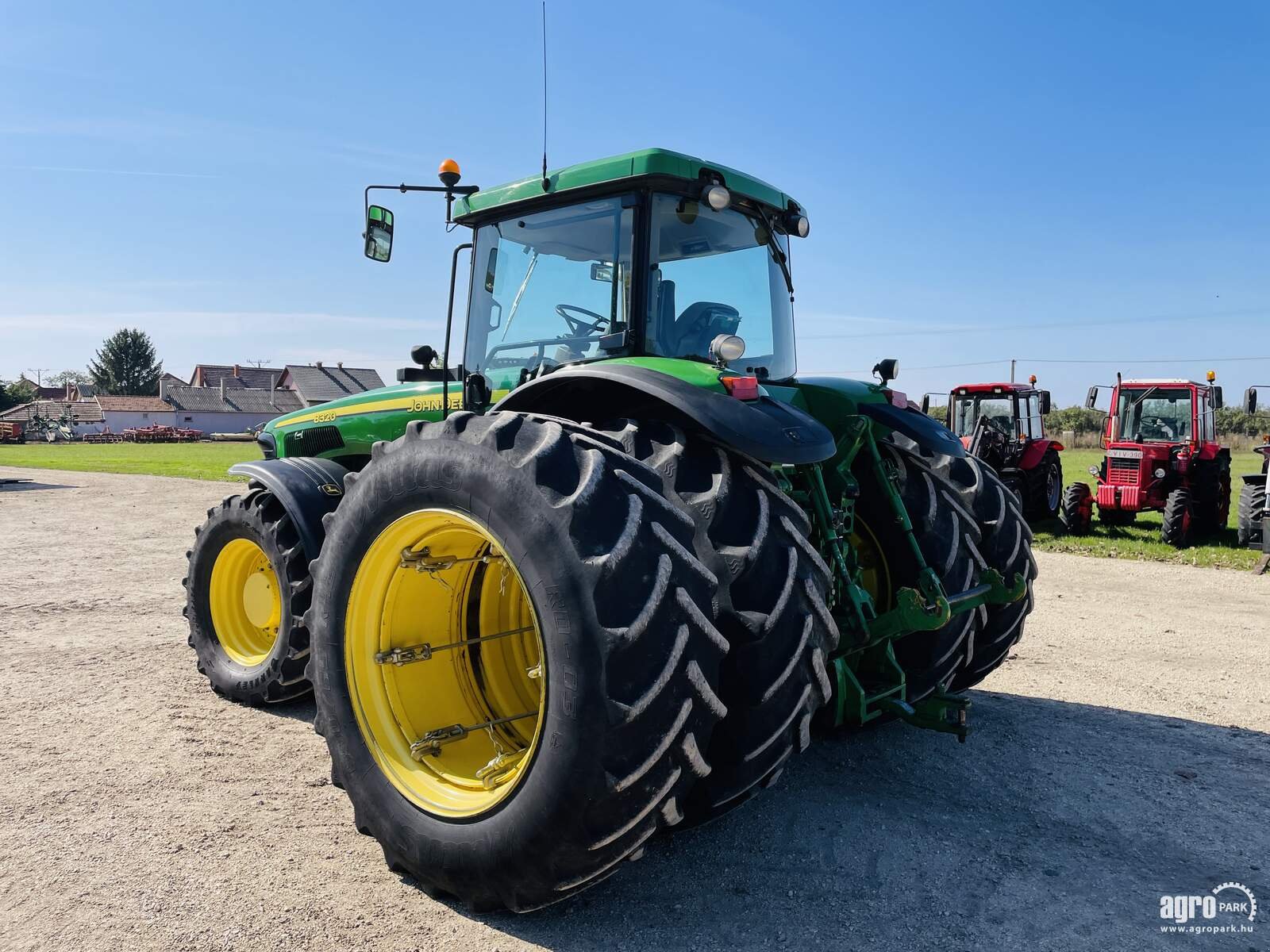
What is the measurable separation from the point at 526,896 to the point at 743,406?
1.58m

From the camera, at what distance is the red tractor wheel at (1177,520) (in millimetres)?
12203

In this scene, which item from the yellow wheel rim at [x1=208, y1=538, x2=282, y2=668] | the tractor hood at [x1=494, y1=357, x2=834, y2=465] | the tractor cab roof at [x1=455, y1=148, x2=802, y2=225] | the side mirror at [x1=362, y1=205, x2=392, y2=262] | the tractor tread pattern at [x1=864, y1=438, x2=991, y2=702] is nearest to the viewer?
the tractor hood at [x1=494, y1=357, x2=834, y2=465]

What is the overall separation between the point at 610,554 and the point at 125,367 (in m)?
104

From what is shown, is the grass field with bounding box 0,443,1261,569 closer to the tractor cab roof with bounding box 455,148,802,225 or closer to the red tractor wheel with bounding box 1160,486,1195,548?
the red tractor wheel with bounding box 1160,486,1195,548

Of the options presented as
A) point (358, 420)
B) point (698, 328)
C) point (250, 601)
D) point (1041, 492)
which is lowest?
point (250, 601)

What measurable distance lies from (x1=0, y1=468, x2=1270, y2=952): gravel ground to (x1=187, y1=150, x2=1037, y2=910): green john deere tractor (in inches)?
12.1

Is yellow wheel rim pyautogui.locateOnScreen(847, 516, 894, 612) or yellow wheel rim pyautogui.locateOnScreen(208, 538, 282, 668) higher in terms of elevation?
yellow wheel rim pyautogui.locateOnScreen(847, 516, 894, 612)

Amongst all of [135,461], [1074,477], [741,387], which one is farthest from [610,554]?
[135,461]

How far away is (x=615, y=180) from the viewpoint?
3.51 metres

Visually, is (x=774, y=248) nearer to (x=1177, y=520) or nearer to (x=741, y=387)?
(x=741, y=387)

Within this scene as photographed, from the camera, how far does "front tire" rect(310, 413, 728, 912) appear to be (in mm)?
2336

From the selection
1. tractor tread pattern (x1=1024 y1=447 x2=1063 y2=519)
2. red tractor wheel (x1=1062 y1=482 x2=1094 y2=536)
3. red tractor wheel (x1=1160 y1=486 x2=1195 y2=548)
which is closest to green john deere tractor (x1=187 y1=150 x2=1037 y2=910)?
red tractor wheel (x1=1160 y1=486 x2=1195 y2=548)

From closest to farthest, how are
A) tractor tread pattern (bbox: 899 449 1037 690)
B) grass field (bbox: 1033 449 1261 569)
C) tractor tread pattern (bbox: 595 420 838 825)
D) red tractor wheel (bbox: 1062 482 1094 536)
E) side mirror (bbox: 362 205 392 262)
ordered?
tractor tread pattern (bbox: 595 420 838 825)
tractor tread pattern (bbox: 899 449 1037 690)
side mirror (bbox: 362 205 392 262)
grass field (bbox: 1033 449 1261 569)
red tractor wheel (bbox: 1062 482 1094 536)

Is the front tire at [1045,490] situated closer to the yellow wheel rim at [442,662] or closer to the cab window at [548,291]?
the cab window at [548,291]
